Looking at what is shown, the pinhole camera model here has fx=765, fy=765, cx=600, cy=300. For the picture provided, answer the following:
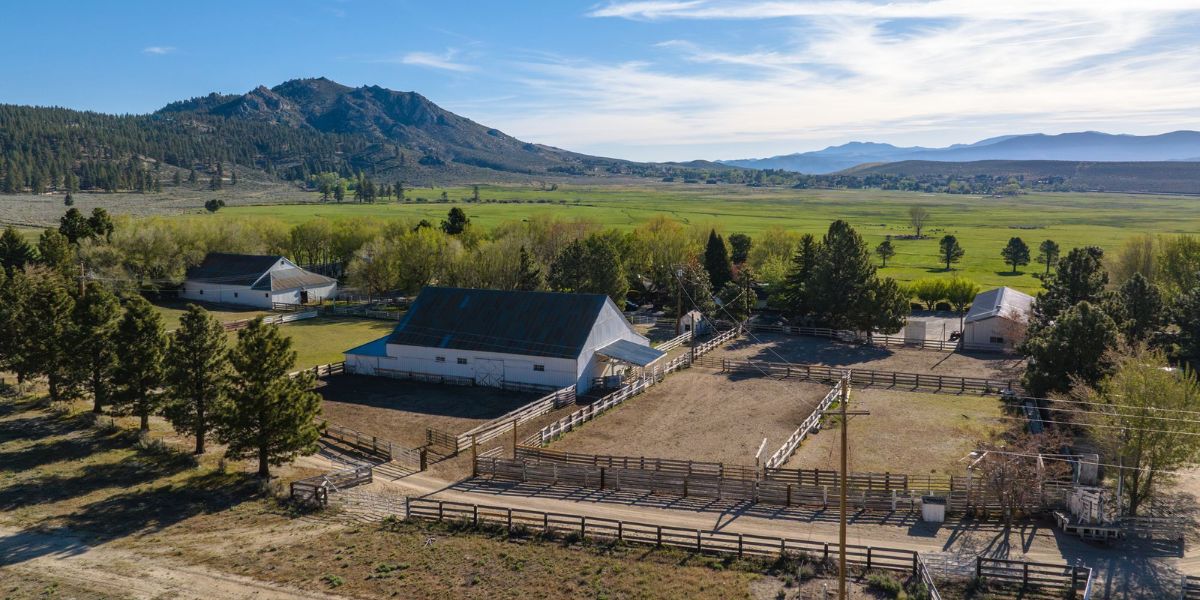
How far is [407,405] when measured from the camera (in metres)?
40.2

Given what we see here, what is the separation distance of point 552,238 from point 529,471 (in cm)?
5810

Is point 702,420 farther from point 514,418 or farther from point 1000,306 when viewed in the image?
point 1000,306

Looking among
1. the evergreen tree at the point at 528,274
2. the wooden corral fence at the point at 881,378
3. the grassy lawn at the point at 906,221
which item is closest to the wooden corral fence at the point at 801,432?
the wooden corral fence at the point at 881,378

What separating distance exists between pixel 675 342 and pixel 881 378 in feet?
46.7

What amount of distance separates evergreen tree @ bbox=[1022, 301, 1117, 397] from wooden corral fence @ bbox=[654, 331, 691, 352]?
2135 centimetres

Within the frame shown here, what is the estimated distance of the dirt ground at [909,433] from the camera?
30953 mm

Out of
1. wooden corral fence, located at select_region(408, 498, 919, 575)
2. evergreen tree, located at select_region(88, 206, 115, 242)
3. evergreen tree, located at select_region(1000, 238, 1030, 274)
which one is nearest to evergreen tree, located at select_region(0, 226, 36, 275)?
evergreen tree, located at select_region(88, 206, 115, 242)

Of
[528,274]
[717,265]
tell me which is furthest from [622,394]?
[717,265]

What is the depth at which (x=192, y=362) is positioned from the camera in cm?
3073

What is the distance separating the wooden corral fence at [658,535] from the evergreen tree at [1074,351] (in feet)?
55.9

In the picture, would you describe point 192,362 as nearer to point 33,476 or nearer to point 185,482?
point 185,482

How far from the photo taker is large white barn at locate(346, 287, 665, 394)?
42844mm

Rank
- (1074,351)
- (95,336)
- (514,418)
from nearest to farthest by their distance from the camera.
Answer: (1074,351), (514,418), (95,336)

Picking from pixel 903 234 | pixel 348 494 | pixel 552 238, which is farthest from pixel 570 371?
pixel 903 234
